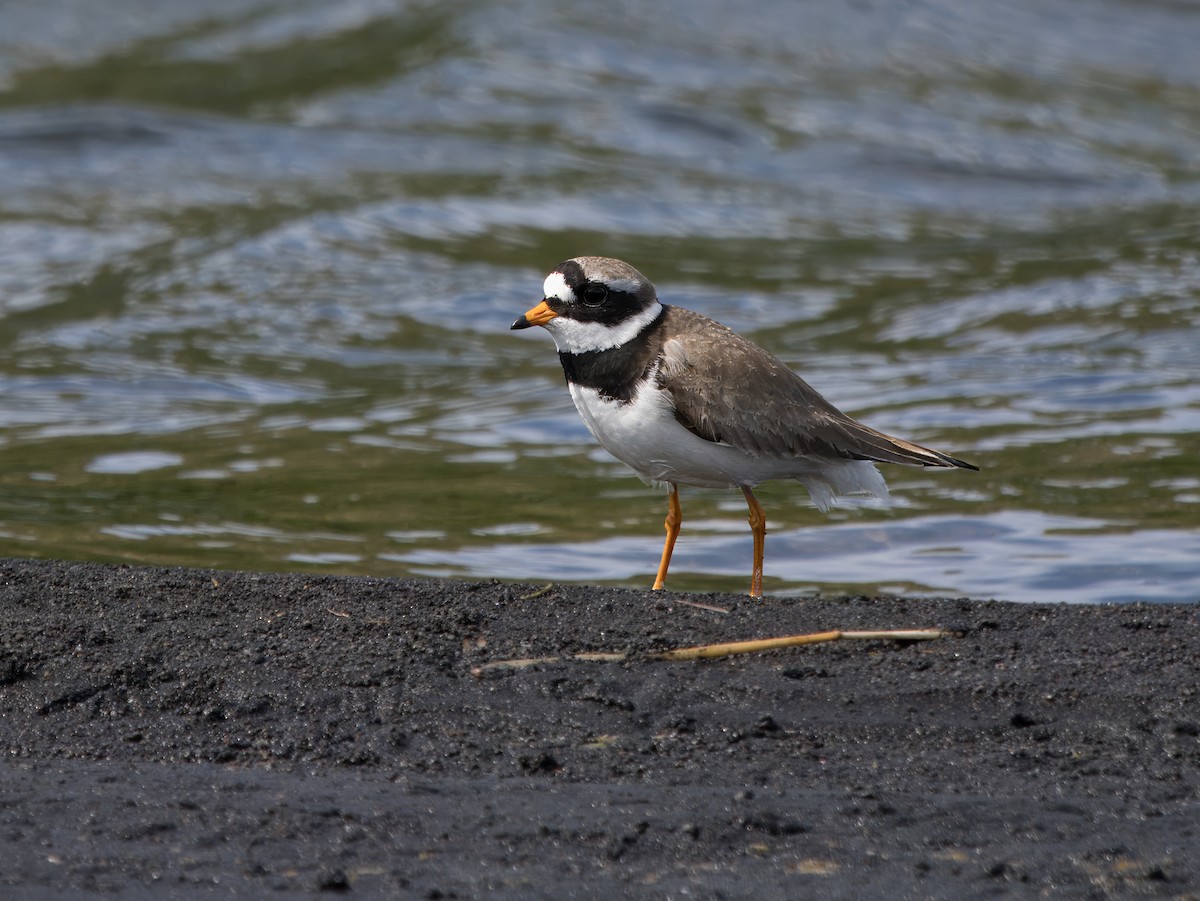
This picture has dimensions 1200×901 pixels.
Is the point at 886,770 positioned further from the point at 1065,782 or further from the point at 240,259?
the point at 240,259

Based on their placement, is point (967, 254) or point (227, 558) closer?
point (227, 558)

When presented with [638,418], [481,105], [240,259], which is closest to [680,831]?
[638,418]

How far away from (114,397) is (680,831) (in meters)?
10.7

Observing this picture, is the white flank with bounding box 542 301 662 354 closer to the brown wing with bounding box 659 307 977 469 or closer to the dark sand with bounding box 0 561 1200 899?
the brown wing with bounding box 659 307 977 469

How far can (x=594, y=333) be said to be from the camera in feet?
22.1

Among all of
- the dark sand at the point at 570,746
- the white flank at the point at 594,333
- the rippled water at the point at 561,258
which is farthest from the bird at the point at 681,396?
the rippled water at the point at 561,258

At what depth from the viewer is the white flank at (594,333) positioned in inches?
265

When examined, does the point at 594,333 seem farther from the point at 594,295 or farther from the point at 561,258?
the point at 561,258

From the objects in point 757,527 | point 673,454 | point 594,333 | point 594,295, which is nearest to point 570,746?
point 673,454

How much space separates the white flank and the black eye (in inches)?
3.4

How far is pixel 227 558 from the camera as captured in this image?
895 centimetres

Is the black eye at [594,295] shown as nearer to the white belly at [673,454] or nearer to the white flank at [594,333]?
the white flank at [594,333]

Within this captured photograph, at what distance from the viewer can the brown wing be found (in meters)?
6.56

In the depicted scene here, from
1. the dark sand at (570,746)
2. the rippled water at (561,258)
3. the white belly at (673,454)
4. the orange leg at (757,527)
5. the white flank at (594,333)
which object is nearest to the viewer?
the dark sand at (570,746)
